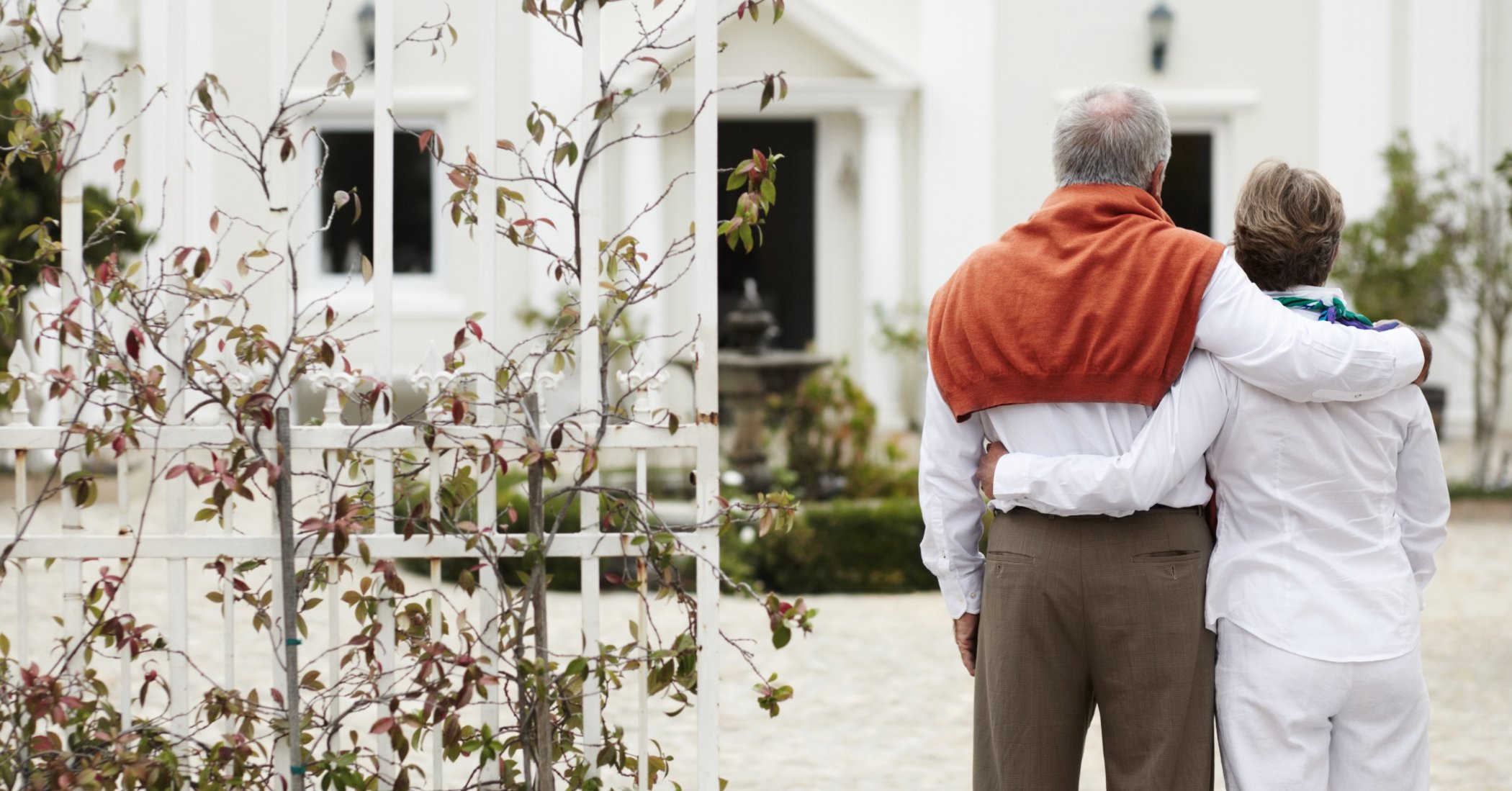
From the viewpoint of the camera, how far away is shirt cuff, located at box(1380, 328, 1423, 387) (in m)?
2.44

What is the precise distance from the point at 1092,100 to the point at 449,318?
10.7 metres

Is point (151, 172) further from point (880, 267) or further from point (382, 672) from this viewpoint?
point (382, 672)

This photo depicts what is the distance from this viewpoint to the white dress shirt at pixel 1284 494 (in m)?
2.47

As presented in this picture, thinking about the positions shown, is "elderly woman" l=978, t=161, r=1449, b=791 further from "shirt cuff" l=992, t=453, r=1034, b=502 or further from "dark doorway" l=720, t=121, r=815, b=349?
"dark doorway" l=720, t=121, r=815, b=349

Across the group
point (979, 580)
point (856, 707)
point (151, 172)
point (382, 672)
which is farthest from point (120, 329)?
point (979, 580)

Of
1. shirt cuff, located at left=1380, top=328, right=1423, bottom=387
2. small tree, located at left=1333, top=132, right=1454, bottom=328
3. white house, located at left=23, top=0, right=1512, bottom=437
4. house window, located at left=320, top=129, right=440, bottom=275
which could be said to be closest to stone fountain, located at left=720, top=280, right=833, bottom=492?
white house, located at left=23, top=0, right=1512, bottom=437

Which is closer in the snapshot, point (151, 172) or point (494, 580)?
point (494, 580)

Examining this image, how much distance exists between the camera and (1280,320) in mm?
2422

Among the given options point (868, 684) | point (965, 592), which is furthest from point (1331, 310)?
point (868, 684)

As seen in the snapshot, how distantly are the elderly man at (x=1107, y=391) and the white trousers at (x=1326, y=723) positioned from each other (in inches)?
3.2

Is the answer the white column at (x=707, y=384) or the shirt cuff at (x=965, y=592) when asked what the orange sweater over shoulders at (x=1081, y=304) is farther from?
the white column at (x=707, y=384)

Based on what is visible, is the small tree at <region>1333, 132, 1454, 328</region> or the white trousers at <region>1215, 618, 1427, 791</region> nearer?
the white trousers at <region>1215, 618, 1427, 791</region>

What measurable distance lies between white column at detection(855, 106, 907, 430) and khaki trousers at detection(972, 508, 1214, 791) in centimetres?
1041

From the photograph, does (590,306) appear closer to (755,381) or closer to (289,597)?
(289,597)
